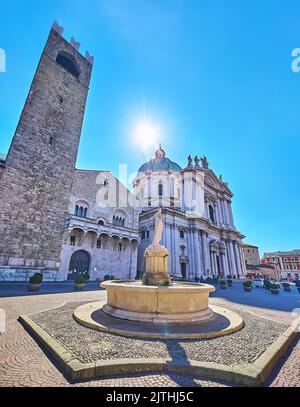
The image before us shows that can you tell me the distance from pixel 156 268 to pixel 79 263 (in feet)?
57.6

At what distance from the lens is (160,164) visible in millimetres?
47375

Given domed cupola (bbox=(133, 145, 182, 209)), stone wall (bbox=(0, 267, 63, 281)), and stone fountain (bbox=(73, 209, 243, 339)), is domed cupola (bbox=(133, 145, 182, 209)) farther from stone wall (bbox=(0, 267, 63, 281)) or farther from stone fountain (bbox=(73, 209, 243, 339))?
stone fountain (bbox=(73, 209, 243, 339))

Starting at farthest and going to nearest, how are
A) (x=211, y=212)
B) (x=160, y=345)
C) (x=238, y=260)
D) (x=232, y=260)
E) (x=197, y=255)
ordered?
1. (x=211, y=212)
2. (x=238, y=260)
3. (x=232, y=260)
4. (x=197, y=255)
5. (x=160, y=345)

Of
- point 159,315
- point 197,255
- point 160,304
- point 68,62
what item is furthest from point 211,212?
point 159,315

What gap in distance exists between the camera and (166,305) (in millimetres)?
5660

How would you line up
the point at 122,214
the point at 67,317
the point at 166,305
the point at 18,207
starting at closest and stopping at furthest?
1. the point at 166,305
2. the point at 67,317
3. the point at 18,207
4. the point at 122,214

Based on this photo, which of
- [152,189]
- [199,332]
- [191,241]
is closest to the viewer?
[199,332]

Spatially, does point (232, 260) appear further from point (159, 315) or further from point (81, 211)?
point (159, 315)

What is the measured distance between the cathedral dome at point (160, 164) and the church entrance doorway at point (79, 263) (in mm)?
28221
